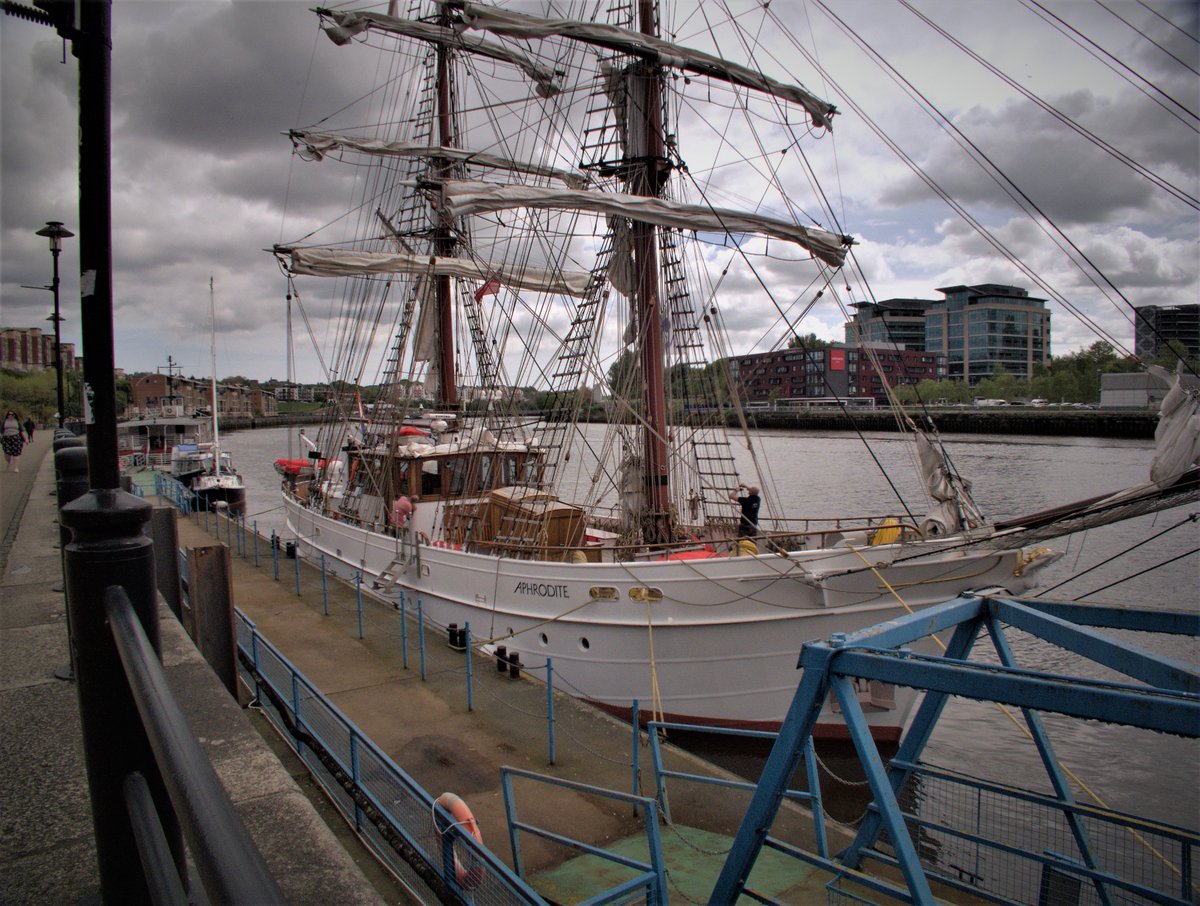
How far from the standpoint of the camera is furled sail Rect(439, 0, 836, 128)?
593 inches

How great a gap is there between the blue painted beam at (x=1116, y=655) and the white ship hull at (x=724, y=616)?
628 cm

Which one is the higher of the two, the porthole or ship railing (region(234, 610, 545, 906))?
the porthole

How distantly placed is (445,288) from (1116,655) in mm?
24021

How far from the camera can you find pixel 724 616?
36.4 ft

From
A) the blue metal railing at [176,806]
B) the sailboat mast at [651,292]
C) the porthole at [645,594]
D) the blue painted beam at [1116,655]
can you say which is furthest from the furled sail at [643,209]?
the blue metal railing at [176,806]

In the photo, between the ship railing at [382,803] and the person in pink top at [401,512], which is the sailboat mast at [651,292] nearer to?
the person in pink top at [401,512]

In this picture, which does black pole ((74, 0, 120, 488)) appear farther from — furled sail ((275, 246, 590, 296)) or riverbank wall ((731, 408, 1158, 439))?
riverbank wall ((731, 408, 1158, 439))

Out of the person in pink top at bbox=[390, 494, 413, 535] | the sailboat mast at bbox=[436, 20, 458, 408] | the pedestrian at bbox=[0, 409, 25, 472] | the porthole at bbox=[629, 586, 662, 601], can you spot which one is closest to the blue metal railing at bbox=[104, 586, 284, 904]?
the porthole at bbox=[629, 586, 662, 601]

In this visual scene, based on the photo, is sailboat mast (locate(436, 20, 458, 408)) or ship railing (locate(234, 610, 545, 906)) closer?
ship railing (locate(234, 610, 545, 906))

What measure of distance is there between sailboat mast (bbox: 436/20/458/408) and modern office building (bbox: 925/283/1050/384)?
434ft

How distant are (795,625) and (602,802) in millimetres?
4330

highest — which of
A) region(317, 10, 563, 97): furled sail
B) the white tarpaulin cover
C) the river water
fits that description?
region(317, 10, 563, 97): furled sail

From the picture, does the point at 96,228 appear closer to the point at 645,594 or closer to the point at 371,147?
the point at 645,594

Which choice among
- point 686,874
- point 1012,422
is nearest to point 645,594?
point 686,874
